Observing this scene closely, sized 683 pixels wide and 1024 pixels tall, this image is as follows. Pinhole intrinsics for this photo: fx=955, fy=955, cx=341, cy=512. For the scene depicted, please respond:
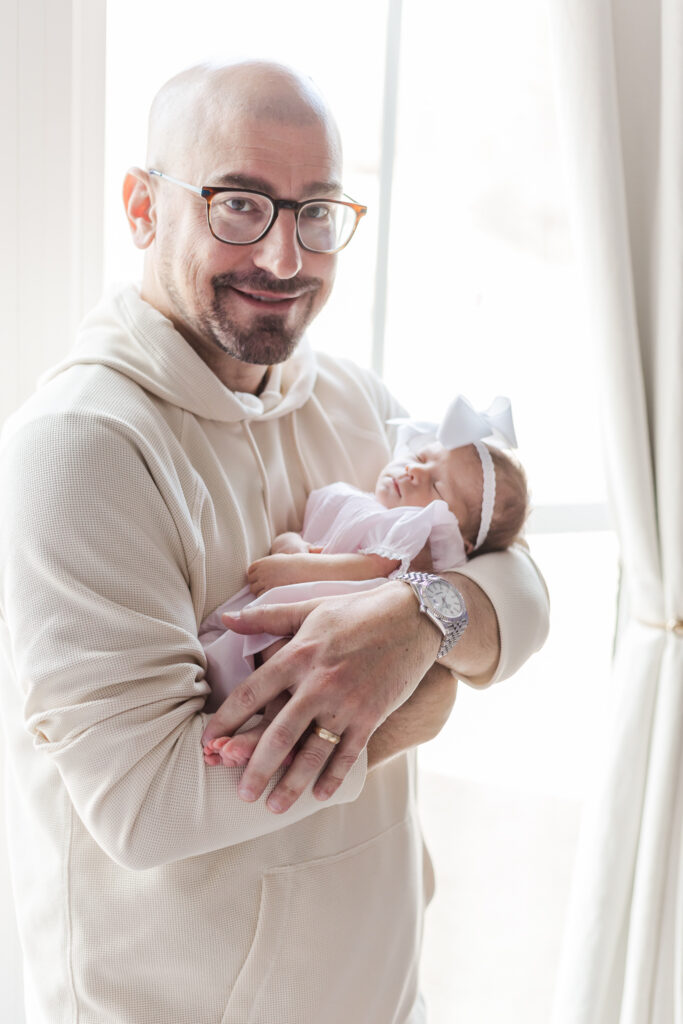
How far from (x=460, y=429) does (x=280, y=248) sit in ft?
1.45

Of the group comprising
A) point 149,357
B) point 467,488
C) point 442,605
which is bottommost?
point 442,605

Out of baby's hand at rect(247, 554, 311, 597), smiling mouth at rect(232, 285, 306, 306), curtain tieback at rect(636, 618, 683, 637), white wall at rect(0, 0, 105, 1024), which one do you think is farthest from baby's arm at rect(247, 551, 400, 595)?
curtain tieback at rect(636, 618, 683, 637)

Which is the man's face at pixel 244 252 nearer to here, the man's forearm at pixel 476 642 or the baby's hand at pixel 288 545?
the baby's hand at pixel 288 545

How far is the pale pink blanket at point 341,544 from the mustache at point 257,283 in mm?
354

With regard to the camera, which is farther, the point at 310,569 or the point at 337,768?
the point at 310,569

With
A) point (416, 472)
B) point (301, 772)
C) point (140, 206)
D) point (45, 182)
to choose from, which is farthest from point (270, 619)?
point (45, 182)

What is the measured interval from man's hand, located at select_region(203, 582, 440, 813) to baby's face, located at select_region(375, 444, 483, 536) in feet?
1.00

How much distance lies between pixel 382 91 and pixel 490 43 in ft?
0.99

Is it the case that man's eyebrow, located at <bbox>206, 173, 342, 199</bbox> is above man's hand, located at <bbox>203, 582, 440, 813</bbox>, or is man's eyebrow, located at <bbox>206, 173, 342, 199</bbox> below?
above

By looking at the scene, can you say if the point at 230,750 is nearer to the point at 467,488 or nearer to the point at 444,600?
the point at 444,600

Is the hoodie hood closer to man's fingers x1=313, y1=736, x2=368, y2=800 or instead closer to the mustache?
the mustache

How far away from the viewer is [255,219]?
1.42 metres

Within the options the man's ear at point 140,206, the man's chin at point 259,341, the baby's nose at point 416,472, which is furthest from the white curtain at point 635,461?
the man's ear at point 140,206

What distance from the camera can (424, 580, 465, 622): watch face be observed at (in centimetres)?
142
